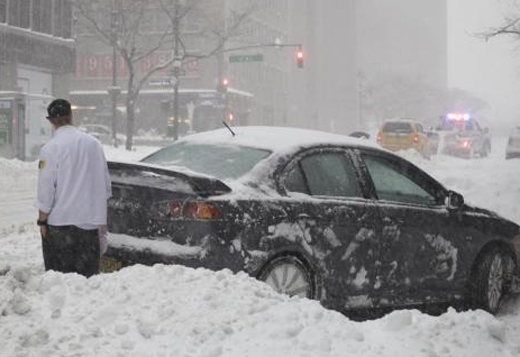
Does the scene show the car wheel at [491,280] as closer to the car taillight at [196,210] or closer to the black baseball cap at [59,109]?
the car taillight at [196,210]

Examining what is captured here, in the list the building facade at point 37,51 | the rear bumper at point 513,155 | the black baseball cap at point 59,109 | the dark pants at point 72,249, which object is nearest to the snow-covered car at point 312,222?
the dark pants at point 72,249

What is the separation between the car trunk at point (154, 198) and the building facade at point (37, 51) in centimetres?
2419

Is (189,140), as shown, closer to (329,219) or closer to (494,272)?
(329,219)

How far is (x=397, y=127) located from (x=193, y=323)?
28.7 m

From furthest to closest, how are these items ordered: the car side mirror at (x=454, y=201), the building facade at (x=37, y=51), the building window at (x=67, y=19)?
the building window at (x=67, y=19) → the building facade at (x=37, y=51) → the car side mirror at (x=454, y=201)

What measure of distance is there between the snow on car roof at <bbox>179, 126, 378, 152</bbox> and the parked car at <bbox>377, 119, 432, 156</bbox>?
24884 millimetres

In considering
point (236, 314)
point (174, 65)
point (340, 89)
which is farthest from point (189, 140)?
point (340, 89)

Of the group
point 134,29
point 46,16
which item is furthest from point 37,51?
point 134,29

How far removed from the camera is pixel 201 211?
5340 mm

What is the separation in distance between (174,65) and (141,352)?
31.3 m

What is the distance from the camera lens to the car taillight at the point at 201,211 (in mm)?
5332

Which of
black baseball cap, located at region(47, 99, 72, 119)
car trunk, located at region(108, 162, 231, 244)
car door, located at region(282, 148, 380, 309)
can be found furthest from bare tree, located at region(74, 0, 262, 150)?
black baseball cap, located at region(47, 99, 72, 119)

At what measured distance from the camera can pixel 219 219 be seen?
533cm

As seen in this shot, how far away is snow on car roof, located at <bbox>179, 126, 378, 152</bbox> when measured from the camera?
240 inches
